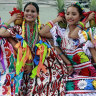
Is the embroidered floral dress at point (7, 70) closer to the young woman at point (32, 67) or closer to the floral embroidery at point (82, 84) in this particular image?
the young woman at point (32, 67)

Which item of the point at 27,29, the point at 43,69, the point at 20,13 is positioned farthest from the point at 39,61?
the point at 20,13

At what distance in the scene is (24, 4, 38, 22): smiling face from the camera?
198 centimetres

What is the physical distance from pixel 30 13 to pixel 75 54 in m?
0.69

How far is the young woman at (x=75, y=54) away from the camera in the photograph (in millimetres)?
1917

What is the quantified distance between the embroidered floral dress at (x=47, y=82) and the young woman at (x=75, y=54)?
0.09m

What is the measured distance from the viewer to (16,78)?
1.92 meters

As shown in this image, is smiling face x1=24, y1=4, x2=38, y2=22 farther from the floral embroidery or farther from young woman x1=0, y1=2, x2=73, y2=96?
the floral embroidery

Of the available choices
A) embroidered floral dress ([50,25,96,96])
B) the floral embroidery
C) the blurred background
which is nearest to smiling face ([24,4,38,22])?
embroidered floral dress ([50,25,96,96])

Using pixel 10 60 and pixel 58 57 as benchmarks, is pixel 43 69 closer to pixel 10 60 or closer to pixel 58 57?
pixel 58 57

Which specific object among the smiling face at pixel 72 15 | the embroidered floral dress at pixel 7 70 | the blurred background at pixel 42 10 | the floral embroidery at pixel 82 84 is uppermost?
the blurred background at pixel 42 10

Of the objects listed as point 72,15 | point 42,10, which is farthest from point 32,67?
point 42,10

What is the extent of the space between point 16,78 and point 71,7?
3.32 ft

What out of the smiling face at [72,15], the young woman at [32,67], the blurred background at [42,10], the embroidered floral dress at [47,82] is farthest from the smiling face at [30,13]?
the blurred background at [42,10]

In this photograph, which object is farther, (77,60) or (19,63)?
(77,60)
